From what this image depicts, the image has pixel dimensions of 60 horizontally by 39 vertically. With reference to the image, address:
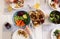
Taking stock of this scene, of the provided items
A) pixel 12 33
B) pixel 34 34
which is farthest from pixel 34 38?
pixel 12 33

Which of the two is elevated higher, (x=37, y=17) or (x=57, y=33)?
(x=37, y=17)

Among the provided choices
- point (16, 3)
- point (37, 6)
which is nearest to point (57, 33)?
point (37, 6)

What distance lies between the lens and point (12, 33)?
1.02 m

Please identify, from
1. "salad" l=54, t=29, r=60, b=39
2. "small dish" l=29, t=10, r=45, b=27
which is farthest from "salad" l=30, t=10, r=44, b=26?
"salad" l=54, t=29, r=60, b=39

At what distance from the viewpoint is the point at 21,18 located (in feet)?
3.37

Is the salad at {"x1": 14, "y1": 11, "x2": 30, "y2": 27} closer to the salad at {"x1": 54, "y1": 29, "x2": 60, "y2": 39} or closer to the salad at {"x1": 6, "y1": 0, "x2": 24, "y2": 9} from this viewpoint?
the salad at {"x1": 6, "y1": 0, "x2": 24, "y2": 9}

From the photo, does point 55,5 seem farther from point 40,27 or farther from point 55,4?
point 40,27

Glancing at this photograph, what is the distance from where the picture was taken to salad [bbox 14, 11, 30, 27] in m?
1.02

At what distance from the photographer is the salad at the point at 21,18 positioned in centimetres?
102

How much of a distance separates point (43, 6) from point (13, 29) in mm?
245

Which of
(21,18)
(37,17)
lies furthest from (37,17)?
(21,18)

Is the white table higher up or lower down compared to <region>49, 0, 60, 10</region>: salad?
lower down

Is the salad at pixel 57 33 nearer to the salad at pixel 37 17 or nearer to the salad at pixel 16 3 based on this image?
the salad at pixel 37 17

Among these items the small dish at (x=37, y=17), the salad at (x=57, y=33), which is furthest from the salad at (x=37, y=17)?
the salad at (x=57, y=33)
